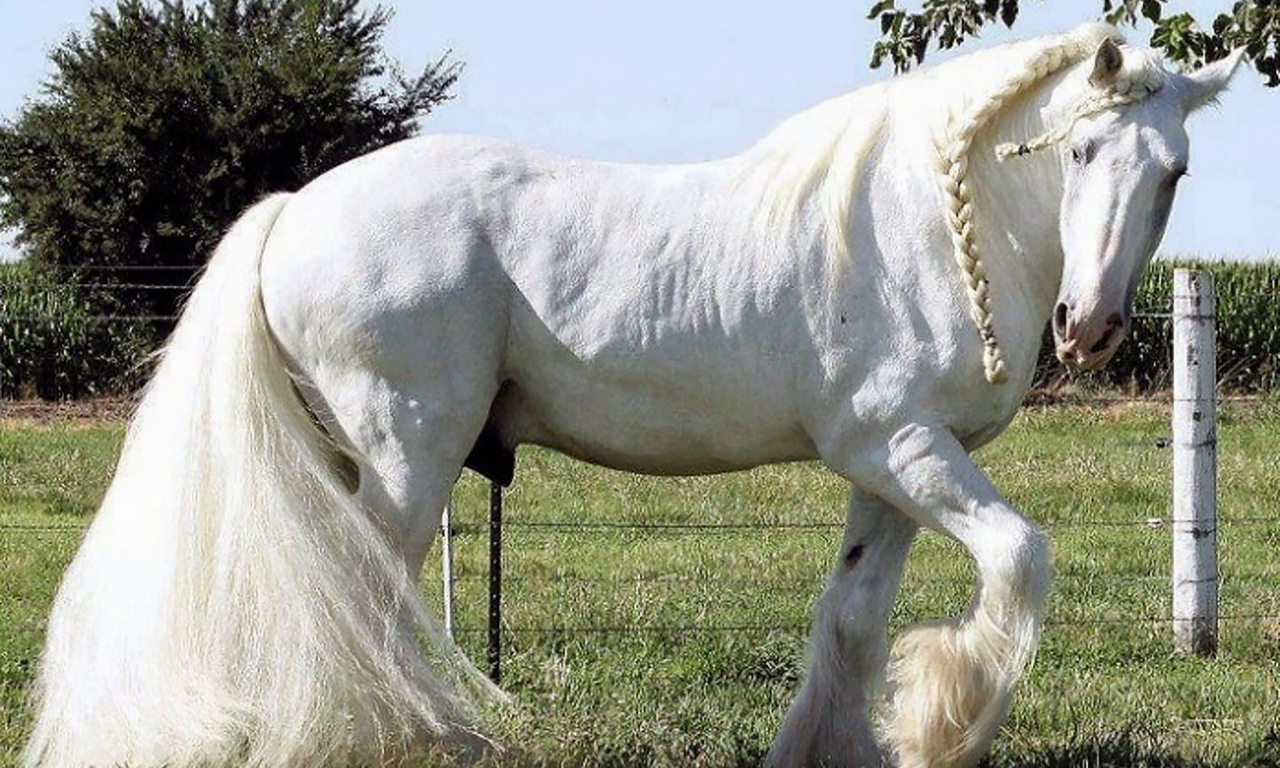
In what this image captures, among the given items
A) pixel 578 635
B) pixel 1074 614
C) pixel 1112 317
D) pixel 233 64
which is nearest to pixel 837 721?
pixel 1112 317

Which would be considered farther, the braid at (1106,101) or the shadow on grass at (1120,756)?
the shadow on grass at (1120,756)

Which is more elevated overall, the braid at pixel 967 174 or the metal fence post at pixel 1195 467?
the braid at pixel 967 174

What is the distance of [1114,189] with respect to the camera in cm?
456

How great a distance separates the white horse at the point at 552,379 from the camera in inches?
186

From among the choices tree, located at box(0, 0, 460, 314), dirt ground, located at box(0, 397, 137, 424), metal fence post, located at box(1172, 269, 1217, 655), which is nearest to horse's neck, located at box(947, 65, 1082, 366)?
metal fence post, located at box(1172, 269, 1217, 655)

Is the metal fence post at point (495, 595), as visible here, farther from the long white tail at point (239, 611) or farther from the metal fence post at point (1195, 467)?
the metal fence post at point (1195, 467)

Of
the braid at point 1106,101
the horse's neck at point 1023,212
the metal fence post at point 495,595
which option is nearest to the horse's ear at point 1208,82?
the braid at point 1106,101

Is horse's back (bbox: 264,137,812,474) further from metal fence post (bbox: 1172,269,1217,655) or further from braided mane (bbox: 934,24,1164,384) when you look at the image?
metal fence post (bbox: 1172,269,1217,655)

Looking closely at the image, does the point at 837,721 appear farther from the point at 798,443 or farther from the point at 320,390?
the point at 320,390

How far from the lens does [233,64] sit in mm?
25219

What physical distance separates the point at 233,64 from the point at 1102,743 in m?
21.3

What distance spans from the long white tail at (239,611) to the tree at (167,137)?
19.3m

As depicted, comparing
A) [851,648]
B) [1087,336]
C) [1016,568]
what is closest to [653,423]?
[851,648]

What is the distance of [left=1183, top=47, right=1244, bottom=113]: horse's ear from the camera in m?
4.73
